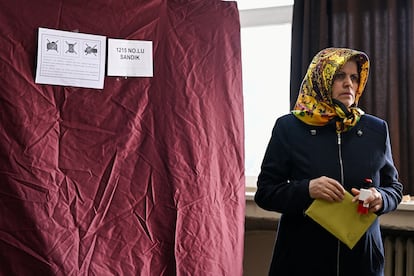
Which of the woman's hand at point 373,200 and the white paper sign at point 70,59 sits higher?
the white paper sign at point 70,59

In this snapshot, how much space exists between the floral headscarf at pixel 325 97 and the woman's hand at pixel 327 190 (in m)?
0.21

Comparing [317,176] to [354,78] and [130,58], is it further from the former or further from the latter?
[130,58]

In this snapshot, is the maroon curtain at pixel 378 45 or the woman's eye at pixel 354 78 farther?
the maroon curtain at pixel 378 45

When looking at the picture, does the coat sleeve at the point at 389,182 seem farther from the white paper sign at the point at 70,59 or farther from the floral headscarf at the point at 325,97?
the white paper sign at the point at 70,59

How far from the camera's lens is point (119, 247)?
1431mm

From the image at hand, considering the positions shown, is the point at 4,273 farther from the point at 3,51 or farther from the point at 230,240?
the point at 230,240

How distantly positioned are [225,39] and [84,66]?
0.58 m

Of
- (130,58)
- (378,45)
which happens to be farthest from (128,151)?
(378,45)

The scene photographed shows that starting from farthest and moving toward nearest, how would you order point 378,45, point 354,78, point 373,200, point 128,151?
point 378,45
point 354,78
point 128,151
point 373,200

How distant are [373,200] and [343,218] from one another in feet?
0.35

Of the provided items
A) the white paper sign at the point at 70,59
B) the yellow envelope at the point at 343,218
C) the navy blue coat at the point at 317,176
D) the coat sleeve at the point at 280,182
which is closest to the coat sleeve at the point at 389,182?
the navy blue coat at the point at 317,176

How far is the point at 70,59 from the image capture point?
4.54 feet

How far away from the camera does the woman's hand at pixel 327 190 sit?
54.1 inches

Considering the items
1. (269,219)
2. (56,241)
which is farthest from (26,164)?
(269,219)
